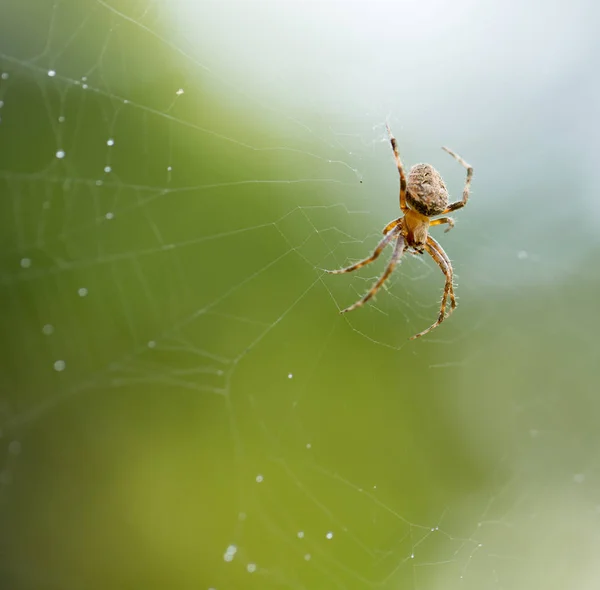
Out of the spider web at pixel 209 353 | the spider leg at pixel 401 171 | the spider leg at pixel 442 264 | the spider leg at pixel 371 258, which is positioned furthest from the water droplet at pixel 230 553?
the spider leg at pixel 401 171

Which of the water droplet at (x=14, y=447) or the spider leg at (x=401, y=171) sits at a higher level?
the spider leg at (x=401, y=171)

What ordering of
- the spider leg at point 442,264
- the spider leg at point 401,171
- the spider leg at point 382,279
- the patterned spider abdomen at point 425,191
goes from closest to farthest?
the spider leg at point 382,279 → the spider leg at point 401,171 → the patterned spider abdomen at point 425,191 → the spider leg at point 442,264

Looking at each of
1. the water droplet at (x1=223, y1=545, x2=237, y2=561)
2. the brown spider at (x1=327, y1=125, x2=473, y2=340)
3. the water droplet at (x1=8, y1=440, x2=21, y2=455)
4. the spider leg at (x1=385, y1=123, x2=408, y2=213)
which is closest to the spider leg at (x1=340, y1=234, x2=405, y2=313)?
the brown spider at (x1=327, y1=125, x2=473, y2=340)

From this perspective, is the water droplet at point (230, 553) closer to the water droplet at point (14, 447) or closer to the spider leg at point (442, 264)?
the water droplet at point (14, 447)

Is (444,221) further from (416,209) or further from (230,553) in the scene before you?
(230,553)

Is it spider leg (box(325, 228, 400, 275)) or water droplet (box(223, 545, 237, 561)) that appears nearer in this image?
spider leg (box(325, 228, 400, 275))

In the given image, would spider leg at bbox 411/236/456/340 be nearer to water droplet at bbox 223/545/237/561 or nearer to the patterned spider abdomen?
the patterned spider abdomen

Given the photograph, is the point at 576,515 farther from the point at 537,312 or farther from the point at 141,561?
the point at 141,561

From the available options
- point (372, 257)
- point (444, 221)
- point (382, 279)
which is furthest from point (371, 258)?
point (444, 221)
